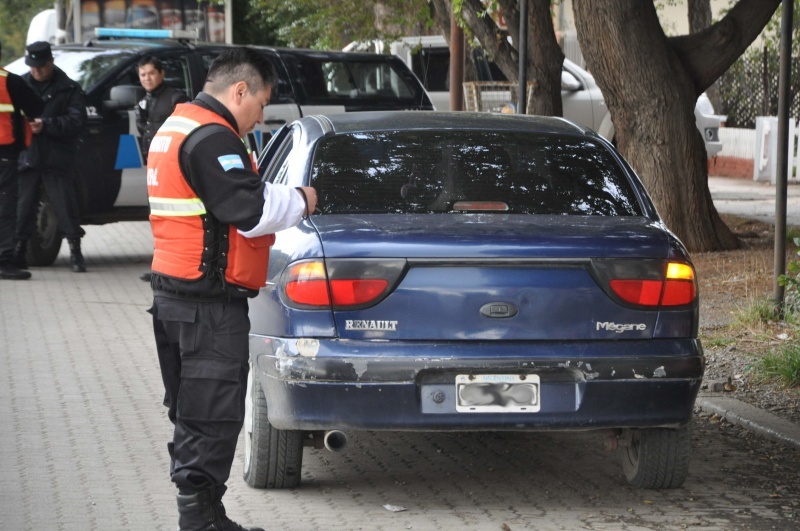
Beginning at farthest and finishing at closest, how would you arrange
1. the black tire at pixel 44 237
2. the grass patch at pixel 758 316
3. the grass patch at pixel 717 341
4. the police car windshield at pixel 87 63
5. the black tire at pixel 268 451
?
the police car windshield at pixel 87 63
the black tire at pixel 44 237
the grass patch at pixel 758 316
the grass patch at pixel 717 341
the black tire at pixel 268 451

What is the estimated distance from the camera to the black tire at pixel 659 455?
18.4 ft

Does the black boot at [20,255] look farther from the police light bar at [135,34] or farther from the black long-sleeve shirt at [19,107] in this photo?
the police light bar at [135,34]

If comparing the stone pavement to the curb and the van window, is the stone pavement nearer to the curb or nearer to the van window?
the curb

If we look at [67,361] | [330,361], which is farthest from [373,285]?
[67,361]

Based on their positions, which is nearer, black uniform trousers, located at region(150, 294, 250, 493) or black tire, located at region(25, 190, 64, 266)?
black uniform trousers, located at region(150, 294, 250, 493)

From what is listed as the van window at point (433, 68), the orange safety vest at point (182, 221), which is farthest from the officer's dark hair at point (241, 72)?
the van window at point (433, 68)

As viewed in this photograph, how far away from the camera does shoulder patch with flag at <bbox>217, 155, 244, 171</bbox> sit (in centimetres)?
445

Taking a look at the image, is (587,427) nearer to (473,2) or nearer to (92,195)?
(92,195)

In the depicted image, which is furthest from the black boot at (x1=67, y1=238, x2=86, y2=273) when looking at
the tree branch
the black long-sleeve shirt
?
the tree branch

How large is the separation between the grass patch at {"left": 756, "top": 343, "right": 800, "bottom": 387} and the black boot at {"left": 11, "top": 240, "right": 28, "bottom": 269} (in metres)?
6.70

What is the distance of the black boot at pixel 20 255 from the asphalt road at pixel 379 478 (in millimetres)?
4052

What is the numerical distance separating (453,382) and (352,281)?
525mm

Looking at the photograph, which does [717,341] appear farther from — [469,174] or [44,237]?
[44,237]

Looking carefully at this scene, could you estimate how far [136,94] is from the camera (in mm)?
11844
